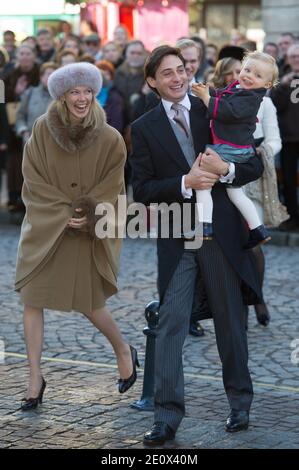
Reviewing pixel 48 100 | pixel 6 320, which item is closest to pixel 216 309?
pixel 6 320

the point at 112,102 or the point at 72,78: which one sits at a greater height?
the point at 72,78

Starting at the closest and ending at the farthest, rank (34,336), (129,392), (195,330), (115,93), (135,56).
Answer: (34,336)
(129,392)
(195,330)
(115,93)
(135,56)

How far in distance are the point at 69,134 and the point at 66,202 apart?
385mm

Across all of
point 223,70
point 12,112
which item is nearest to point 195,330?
point 223,70

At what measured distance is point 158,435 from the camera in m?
6.28

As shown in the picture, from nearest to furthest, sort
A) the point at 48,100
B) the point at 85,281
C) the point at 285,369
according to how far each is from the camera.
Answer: the point at 85,281 < the point at 285,369 < the point at 48,100

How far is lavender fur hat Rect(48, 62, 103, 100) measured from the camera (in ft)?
22.8

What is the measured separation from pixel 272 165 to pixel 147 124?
8.02 feet

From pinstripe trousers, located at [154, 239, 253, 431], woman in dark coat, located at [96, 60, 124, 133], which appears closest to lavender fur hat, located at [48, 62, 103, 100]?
pinstripe trousers, located at [154, 239, 253, 431]

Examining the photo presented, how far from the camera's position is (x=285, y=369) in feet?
26.1

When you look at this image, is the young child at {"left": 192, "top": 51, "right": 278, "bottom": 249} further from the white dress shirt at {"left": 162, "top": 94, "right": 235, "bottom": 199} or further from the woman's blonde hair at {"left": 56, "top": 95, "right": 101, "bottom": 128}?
the woman's blonde hair at {"left": 56, "top": 95, "right": 101, "bottom": 128}

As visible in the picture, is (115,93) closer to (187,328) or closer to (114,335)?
(114,335)
